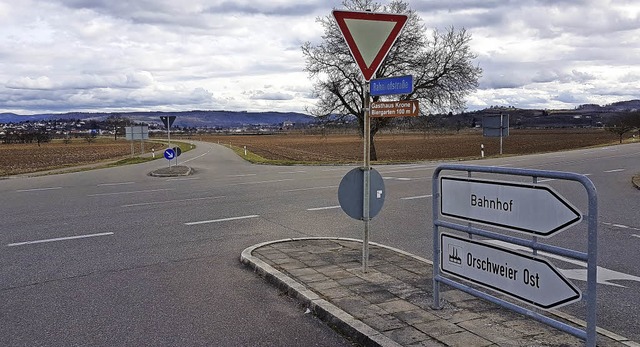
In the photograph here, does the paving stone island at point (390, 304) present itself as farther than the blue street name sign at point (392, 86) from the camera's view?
No

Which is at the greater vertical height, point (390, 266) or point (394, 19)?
point (394, 19)

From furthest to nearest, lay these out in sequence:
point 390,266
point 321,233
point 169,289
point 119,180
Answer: point 119,180
point 321,233
point 390,266
point 169,289

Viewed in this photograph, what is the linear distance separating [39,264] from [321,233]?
4093mm

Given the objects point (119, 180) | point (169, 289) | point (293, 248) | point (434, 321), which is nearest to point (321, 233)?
point (293, 248)

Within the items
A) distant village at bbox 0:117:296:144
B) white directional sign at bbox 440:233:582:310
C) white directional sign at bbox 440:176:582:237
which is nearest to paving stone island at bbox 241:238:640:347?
white directional sign at bbox 440:233:582:310

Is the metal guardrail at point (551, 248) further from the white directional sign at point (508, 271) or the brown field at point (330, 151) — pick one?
the brown field at point (330, 151)

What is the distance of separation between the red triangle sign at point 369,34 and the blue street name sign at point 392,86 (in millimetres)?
151

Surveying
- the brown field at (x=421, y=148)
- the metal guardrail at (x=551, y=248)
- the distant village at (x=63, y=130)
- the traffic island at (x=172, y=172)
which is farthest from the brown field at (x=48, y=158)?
the metal guardrail at (x=551, y=248)

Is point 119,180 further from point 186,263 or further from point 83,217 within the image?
point 186,263

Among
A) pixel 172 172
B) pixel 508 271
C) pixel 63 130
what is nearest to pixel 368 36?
pixel 508 271

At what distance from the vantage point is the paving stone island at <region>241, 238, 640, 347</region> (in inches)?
163

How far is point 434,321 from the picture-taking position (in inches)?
176

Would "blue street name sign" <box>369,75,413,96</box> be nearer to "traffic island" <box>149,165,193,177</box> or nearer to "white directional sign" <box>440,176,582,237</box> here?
"white directional sign" <box>440,176,582,237</box>

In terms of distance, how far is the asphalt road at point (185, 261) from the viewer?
468cm
